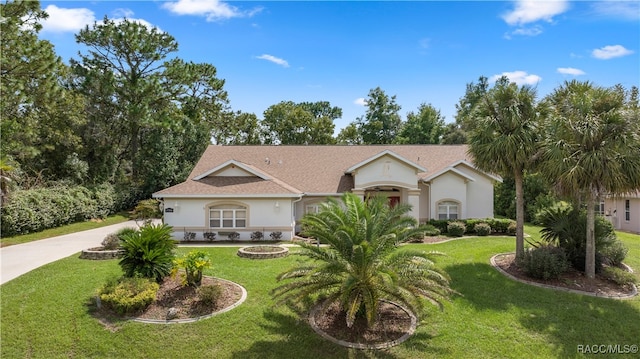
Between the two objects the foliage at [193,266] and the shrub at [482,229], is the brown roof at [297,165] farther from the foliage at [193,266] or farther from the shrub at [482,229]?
the foliage at [193,266]

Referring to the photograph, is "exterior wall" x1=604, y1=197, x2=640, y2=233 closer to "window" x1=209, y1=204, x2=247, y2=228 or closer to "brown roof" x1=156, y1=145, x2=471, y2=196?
"brown roof" x1=156, y1=145, x2=471, y2=196

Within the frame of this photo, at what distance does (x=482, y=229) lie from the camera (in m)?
22.8

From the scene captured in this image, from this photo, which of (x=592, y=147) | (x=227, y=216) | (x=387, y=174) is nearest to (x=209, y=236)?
(x=227, y=216)

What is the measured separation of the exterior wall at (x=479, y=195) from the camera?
26.1 meters

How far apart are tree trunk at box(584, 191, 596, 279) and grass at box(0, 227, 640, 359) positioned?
6.15ft

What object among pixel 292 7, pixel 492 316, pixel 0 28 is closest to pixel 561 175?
pixel 492 316

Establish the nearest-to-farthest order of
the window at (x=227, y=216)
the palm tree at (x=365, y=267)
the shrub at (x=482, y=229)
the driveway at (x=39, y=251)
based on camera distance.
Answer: the palm tree at (x=365, y=267) → the driveway at (x=39, y=251) → the window at (x=227, y=216) → the shrub at (x=482, y=229)

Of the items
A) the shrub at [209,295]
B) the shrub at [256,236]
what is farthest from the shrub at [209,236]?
the shrub at [209,295]

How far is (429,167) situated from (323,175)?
8006mm

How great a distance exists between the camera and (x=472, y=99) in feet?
207

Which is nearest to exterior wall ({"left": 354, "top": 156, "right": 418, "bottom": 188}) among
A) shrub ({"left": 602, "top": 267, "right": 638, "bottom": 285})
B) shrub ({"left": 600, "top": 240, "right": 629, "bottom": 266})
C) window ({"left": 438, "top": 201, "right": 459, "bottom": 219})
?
window ({"left": 438, "top": 201, "right": 459, "bottom": 219})

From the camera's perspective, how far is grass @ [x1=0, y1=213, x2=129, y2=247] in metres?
21.4

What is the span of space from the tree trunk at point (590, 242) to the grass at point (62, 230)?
91.0 feet

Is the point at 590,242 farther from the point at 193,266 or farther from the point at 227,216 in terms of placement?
the point at 227,216
